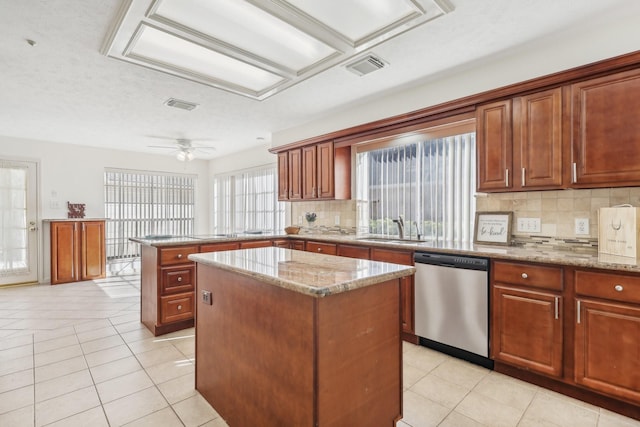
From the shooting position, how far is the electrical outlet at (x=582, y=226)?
2520 millimetres

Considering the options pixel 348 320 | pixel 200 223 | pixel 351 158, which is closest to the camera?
pixel 348 320

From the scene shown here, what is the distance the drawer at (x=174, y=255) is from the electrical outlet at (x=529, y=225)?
10.2ft

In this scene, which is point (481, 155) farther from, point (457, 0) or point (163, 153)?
point (163, 153)

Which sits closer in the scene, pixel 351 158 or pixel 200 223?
pixel 351 158

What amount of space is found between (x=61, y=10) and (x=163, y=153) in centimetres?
519

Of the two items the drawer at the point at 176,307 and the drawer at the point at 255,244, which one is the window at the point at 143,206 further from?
the drawer at the point at 176,307

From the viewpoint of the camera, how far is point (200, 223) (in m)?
7.85

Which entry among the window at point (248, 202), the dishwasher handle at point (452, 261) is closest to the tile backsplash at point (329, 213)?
the window at point (248, 202)

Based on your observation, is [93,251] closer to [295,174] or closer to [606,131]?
[295,174]

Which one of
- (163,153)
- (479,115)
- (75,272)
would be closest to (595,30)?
(479,115)

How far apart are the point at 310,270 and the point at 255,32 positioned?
5.85 ft

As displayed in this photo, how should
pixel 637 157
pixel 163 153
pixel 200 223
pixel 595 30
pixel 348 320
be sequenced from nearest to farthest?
pixel 348 320 < pixel 637 157 < pixel 595 30 < pixel 163 153 < pixel 200 223

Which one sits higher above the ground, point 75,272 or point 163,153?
point 163,153

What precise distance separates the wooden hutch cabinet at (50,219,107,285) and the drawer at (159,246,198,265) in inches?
144
